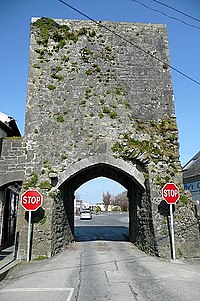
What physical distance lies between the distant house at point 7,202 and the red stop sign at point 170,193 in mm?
5634

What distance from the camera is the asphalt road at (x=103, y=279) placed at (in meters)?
5.13


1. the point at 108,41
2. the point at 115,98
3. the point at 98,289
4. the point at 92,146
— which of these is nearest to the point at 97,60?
the point at 108,41

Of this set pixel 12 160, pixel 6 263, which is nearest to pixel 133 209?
pixel 12 160

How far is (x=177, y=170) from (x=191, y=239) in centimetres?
242

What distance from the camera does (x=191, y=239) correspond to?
9.27 meters

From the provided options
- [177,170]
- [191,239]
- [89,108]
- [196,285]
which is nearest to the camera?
[196,285]

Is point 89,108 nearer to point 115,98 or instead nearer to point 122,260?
point 115,98

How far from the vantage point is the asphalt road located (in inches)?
202

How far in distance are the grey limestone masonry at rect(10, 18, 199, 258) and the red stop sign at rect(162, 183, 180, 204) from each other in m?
0.42

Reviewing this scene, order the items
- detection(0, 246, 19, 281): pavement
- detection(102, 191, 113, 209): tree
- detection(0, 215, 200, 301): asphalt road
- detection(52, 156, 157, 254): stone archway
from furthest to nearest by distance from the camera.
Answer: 1. detection(102, 191, 113, 209): tree
2. detection(52, 156, 157, 254): stone archway
3. detection(0, 246, 19, 281): pavement
4. detection(0, 215, 200, 301): asphalt road

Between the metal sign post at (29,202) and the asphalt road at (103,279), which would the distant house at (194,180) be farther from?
the metal sign post at (29,202)

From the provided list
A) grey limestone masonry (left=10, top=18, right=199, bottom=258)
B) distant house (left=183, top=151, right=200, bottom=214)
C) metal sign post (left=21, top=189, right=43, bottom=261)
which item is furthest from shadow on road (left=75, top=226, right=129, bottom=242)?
distant house (left=183, top=151, right=200, bottom=214)

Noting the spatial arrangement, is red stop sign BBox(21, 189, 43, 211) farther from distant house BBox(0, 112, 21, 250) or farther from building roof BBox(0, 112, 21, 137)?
building roof BBox(0, 112, 21, 137)

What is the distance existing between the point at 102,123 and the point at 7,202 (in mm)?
5404
